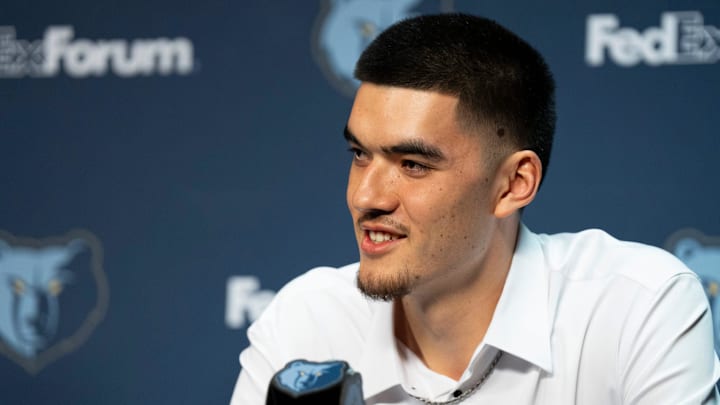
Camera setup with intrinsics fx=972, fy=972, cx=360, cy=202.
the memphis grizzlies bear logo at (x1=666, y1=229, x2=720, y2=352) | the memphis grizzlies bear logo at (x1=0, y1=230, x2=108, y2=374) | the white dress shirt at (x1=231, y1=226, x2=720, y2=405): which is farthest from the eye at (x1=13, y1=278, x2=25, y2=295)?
the memphis grizzlies bear logo at (x1=666, y1=229, x2=720, y2=352)

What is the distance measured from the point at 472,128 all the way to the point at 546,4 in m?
1.00

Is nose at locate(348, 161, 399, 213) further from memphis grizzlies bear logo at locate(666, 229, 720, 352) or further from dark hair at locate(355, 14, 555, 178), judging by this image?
memphis grizzlies bear logo at locate(666, 229, 720, 352)

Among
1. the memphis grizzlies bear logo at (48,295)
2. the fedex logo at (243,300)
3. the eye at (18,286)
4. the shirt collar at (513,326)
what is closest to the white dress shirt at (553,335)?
the shirt collar at (513,326)

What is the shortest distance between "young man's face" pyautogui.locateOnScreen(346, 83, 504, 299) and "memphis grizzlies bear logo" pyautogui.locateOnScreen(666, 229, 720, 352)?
0.93m

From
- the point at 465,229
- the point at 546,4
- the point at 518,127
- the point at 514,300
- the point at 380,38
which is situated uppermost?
the point at 546,4

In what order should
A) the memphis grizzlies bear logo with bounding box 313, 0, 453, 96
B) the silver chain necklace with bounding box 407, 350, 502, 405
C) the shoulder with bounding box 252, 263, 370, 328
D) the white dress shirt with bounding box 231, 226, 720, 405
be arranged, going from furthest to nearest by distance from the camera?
1. the memphis grizzlies bear logo with bounding box 313, 0, 453, 96
2. the shoulder with bounding box 252, 263, 370, 328
3. the silver chain necklace with bounding box 407, 350, 502, 405
4. the white dress shirt with bounding box 231, 226, 720, 405

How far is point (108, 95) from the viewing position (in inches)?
100

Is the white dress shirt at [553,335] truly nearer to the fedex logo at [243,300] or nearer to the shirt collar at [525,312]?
the shirt collar at [525,312]

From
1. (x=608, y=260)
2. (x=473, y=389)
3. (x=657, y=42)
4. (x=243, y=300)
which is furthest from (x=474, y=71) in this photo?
(x=243, y=300)

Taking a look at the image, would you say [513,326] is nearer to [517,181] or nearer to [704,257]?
[517,181]

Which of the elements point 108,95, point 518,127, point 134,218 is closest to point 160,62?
point 108,95

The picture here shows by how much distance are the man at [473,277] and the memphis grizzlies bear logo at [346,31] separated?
89 centimetres

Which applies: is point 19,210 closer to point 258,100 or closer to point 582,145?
point 258,100

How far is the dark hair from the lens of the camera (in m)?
1.42
